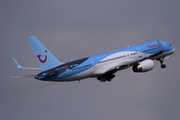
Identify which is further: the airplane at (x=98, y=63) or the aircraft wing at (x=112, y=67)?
the aircraft wing at (x=112, y=67)

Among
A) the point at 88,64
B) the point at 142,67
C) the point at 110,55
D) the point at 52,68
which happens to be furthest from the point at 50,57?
the point at 142,67

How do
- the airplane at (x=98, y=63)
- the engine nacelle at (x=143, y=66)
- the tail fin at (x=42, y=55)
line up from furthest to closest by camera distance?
the engine nacelle at (x=143, y=66), the airplane at (x=98, y=63), the tail fin at (x=42, y=55)

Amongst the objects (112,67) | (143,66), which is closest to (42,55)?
(112,67)

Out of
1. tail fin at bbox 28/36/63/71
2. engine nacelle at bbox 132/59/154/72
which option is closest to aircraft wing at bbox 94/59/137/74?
engine nacelle at bbox 132/59/154/72

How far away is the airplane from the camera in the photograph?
55.1 m

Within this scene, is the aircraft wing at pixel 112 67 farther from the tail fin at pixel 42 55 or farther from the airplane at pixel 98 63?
the tail fin at pixel 42 55

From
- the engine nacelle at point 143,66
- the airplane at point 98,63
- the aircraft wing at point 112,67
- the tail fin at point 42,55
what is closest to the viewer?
the tail fin at point 42,55

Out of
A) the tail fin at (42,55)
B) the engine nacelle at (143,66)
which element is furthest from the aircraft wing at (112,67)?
the tail fin at (42,55)

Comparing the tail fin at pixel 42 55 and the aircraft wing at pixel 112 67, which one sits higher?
the tail fin at pixel 42 55

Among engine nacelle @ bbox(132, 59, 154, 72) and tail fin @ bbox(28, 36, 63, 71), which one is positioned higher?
tail fin @ bbox(28, 36, 63, 71)

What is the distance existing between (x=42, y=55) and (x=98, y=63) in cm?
969

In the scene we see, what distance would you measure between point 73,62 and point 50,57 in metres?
3.94

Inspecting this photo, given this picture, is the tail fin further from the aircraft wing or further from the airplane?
the aircraft wing

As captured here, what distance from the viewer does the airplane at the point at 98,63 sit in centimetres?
5509
